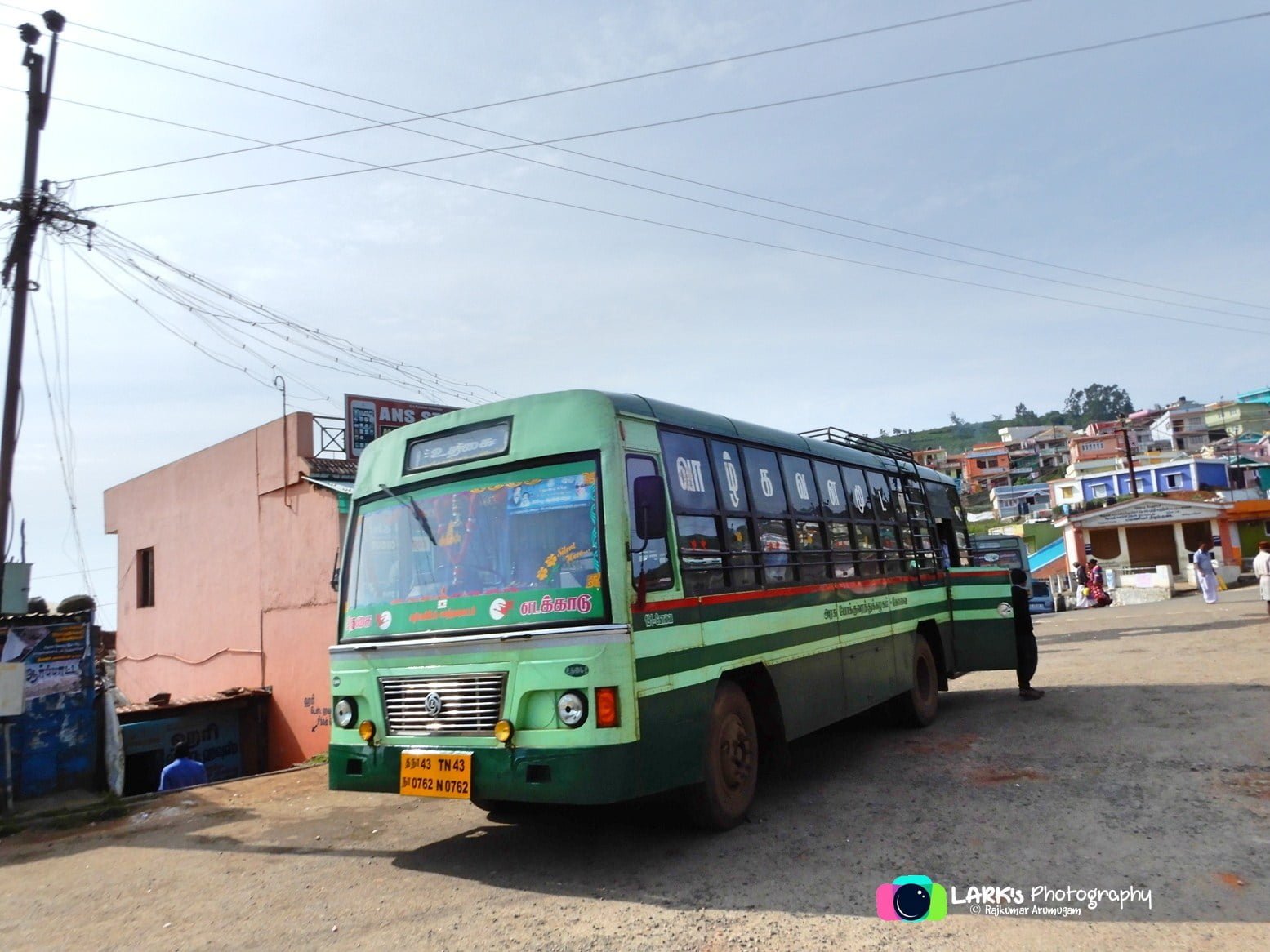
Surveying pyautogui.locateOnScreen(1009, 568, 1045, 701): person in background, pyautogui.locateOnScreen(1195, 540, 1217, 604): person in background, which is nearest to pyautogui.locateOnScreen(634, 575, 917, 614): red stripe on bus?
pyautogui.locateOnScreen(1009, 568, 1045, 701): person in background

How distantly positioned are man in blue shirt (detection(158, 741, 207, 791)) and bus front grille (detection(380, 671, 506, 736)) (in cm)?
566

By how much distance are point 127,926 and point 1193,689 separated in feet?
35.1

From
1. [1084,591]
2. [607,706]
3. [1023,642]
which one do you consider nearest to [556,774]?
[607,706]

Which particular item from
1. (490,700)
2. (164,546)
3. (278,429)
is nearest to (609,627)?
(490,700)

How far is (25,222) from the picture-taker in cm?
1028

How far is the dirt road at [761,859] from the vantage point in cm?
447

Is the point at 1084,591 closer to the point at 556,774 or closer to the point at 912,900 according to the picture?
the point at 912,900

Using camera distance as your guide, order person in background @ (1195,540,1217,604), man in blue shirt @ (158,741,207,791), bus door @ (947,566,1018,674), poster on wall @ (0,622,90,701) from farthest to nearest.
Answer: person in background @ (1195,540,1217,604), bus door @ (947,566,1018,674), man in blue shirt @ (158,741,207,791), poster on wall @ (0,622,90,701)

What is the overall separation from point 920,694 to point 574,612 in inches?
241

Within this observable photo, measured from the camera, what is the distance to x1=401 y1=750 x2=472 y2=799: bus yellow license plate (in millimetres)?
5328

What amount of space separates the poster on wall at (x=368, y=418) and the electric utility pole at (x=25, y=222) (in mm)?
5284

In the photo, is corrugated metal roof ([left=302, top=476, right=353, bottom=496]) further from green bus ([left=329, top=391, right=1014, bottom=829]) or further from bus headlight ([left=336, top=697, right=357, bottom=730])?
bus headlight ([left=336, top=697, right=357, bottom=730])

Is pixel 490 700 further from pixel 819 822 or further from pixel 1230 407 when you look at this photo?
pixel 1230 407

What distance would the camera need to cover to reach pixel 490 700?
5.41 metres
